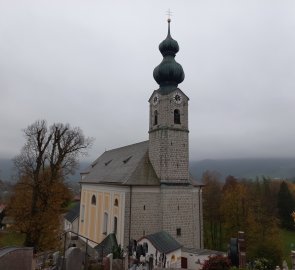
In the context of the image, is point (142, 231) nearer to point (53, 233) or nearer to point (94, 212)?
point (53, 233)

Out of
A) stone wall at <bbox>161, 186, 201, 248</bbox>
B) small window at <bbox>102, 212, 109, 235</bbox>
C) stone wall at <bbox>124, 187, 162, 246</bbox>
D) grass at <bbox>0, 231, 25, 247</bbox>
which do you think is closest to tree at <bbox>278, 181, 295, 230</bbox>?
stone wall at <bbox>161, 186, 201, 248</bbox>

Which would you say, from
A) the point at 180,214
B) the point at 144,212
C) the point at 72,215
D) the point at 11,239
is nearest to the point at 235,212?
the point at 180,214

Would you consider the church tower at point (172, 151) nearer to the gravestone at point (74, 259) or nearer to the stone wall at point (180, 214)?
the stone wall at point (180, 214)

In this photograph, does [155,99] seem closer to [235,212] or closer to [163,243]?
[163,243]

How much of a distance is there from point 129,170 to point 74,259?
553 inches

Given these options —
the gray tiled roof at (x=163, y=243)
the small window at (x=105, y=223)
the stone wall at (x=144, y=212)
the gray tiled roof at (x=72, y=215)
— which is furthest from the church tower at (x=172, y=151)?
the gray tiled roof at (x=72, y=215)

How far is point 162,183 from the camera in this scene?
26.7 metres

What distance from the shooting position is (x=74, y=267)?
15023 millimetres

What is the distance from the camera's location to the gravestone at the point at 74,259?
14969 mm

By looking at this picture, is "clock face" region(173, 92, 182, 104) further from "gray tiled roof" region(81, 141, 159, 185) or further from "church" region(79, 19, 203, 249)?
"gray tiled roof" region(81, 141, 159, 185)

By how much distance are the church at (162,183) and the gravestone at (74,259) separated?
35.5 feet

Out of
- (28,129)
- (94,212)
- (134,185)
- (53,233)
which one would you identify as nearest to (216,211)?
(94,212)

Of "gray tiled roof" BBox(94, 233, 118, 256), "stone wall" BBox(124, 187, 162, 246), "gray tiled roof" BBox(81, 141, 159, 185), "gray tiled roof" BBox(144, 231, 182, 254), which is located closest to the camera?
"gray tiled roof" BBox(144, 231, 182, 254)

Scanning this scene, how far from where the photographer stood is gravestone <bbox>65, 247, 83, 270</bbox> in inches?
589
